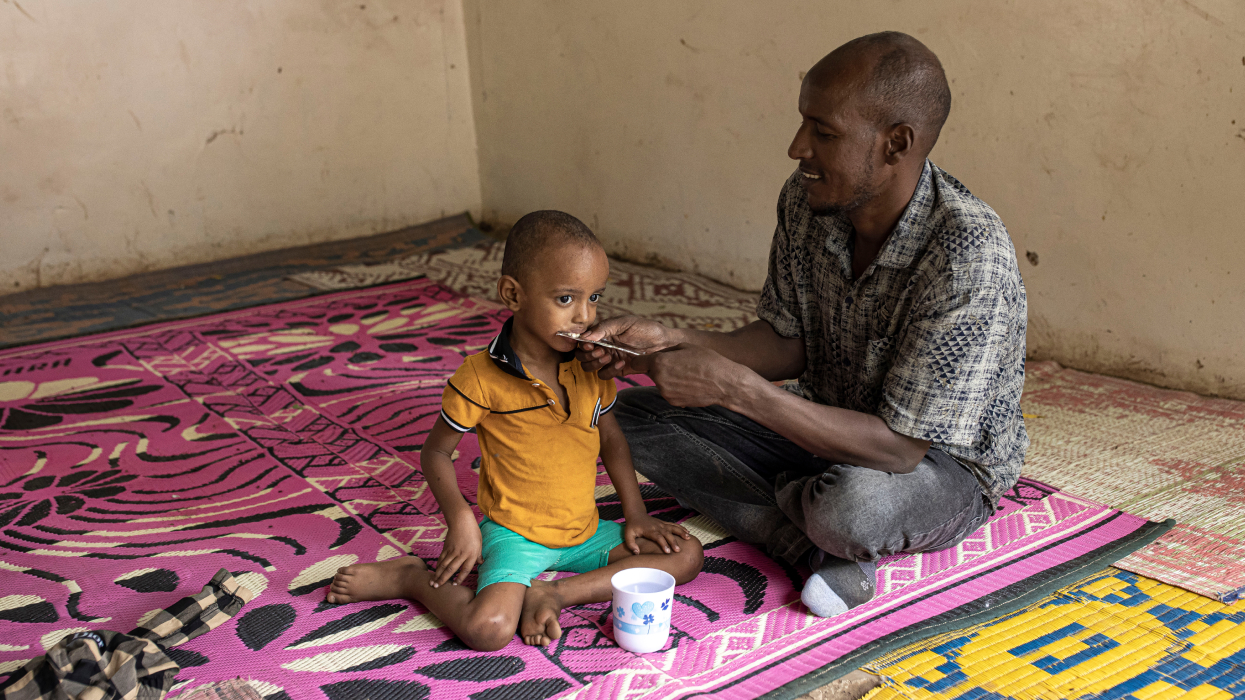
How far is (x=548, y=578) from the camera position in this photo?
1.82 meters

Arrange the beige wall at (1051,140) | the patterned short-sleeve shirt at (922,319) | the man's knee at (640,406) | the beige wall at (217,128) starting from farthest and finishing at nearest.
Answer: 1. the beige wall at (217,128)
2. the beige wall at (1051,140)
3. the man's knee at (640,406)
4. the patterned short-sleeve shirt at (922,319)

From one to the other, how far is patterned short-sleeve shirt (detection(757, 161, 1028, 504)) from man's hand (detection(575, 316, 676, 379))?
1.08 ft

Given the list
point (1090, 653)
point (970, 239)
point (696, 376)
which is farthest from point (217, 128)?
point (1090, 653)

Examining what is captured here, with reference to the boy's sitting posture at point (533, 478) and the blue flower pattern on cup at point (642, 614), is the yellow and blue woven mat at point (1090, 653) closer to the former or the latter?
the blue flower pattern on cup at point (642, 614)

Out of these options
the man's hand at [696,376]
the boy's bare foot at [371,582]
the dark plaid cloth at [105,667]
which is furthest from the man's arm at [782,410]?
the dark plaid cloth at [105,667]

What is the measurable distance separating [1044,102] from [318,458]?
2.39 metres

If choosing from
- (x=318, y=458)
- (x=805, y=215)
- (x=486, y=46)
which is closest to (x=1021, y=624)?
(x=805, y=215)

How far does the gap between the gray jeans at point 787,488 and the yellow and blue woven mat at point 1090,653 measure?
19 centimetres

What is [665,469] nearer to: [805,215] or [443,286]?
[805,215]

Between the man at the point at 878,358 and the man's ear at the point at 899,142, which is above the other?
the man's ear at the point at 899,142

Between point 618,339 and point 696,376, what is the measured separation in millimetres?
211

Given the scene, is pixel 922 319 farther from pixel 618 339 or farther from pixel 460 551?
pixel 460 551

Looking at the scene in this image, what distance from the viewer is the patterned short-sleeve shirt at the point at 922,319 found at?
5.28ft

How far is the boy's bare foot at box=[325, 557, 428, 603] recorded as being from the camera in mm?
1728
